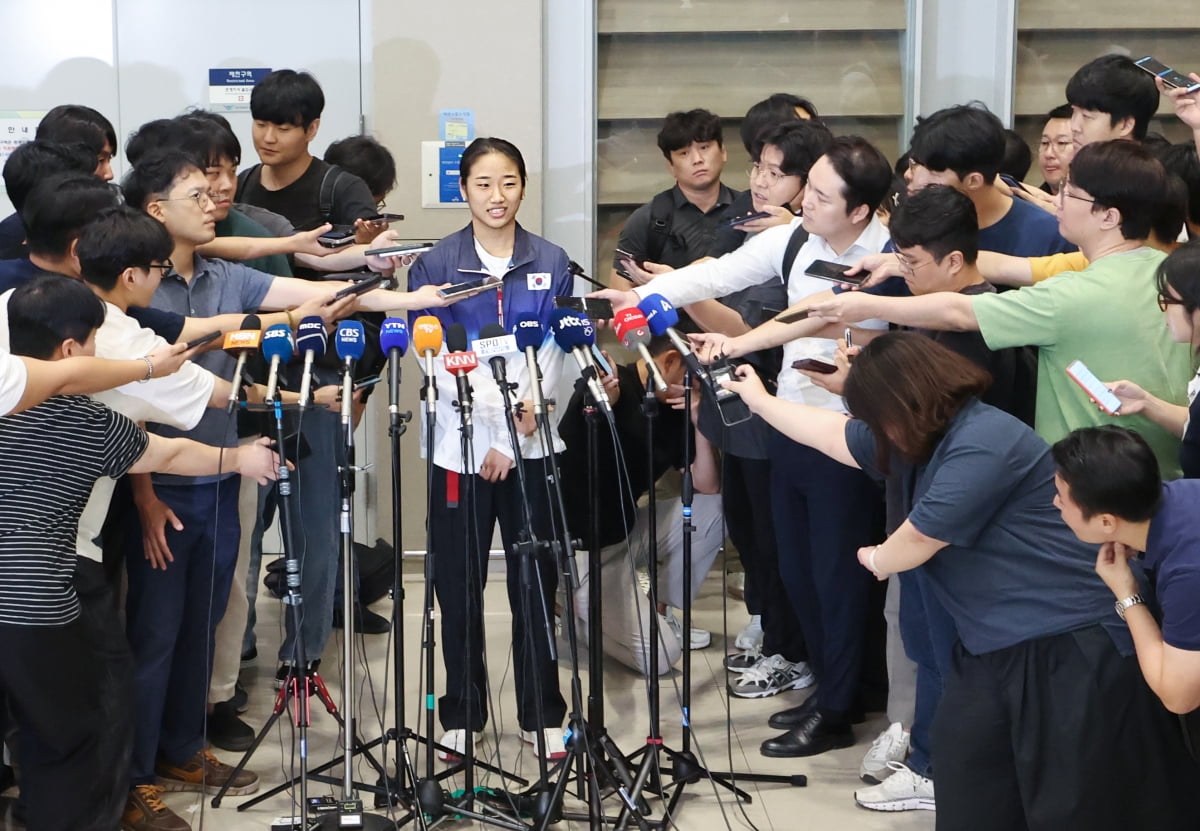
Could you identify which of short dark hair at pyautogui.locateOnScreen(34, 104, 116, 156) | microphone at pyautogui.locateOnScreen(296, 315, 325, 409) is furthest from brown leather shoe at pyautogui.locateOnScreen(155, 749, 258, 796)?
short dark hair at pyautogui.locateOnScreen(34, 104, 116, 156)

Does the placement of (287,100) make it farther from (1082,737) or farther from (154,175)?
(1082,737)

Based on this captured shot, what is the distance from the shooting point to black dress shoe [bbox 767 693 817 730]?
3672mm

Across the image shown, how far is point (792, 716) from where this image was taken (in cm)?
375

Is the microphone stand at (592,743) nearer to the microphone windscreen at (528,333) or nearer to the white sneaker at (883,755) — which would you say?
the microphone windscreen at (528,333)

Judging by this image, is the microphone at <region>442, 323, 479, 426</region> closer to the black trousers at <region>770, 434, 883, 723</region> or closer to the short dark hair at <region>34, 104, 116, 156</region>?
the black trousers at <region>770, 434, 883, 723</region>

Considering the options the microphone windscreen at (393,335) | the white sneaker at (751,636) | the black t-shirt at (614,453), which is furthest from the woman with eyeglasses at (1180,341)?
the white sneaker at (751,636)

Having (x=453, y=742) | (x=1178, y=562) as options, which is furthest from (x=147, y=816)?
(x=1178, y=562)

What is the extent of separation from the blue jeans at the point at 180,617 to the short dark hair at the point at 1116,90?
237 centimetres

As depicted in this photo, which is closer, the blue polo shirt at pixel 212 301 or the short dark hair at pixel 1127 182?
the short dark hair at pixel 1127 182

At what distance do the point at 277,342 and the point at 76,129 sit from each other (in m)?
1.33

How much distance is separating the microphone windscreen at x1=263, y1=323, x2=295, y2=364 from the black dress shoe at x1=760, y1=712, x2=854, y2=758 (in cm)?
168

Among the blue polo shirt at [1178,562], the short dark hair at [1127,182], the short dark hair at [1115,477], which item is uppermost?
the short dark hair at [1127,182]

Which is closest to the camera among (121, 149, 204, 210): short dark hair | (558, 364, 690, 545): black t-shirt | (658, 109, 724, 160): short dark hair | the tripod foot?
the tripod foot

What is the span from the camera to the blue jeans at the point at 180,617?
320 centimetres
